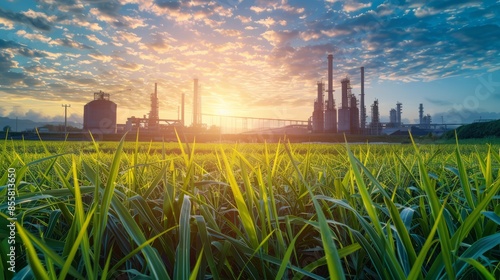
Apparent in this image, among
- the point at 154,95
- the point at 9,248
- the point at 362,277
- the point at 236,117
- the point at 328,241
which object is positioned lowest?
the point at 362,277

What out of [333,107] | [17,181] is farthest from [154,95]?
[17,181]

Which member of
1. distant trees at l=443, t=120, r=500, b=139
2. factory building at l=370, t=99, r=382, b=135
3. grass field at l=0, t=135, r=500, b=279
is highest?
factory building at l=370, t=99, r=382, b=135

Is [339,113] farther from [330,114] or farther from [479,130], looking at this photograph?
[479,130]

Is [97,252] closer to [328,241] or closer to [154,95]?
[328,241]

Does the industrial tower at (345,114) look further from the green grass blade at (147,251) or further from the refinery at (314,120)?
the green grass blade at (147,251)

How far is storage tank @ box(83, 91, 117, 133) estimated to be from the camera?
46.2 metres

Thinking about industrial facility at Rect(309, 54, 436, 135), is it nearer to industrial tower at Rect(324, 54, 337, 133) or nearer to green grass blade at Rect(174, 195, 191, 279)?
industrial tower at Rect(324, 54, 337, 133)

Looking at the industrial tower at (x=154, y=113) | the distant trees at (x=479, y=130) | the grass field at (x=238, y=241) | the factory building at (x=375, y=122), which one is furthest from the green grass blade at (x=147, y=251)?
the factory building at (x=375, y=122)

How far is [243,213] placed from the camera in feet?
2.05

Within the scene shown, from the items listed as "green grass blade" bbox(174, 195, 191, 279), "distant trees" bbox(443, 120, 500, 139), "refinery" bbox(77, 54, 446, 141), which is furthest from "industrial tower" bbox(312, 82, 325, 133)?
"green grass blade" bbox(174, 195, 191, 279)

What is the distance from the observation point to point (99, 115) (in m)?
46.6

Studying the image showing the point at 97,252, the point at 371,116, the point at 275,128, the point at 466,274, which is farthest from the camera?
the point at 371,116

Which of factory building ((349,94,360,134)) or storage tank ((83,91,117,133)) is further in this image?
storage tank ((83,91,117,133))

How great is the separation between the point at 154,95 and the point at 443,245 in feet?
168
